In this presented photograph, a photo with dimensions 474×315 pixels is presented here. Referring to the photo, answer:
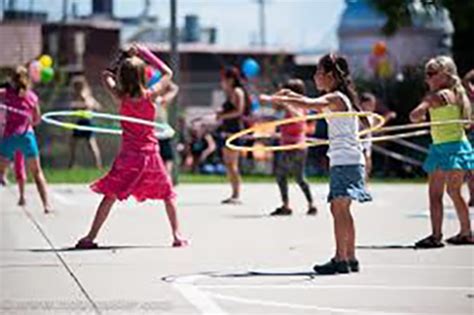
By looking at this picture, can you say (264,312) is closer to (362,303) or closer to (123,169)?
(362,303)

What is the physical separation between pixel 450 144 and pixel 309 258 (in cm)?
209

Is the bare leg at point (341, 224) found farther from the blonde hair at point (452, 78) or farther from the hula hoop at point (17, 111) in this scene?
the hula hoop at point (17, 111)

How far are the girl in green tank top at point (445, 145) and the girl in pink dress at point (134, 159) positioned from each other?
2.50 m

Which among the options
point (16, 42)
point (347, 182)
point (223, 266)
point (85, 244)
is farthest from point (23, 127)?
point (16, 42)

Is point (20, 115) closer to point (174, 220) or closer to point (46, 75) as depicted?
point (174, 220)

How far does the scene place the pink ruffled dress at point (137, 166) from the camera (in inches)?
520

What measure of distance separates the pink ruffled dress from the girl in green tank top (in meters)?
2.53

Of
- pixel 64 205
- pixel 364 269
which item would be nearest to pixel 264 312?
pixel 364 269

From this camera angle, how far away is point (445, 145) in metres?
13.6

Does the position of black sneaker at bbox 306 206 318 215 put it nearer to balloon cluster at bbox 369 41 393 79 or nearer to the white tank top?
the white tank top

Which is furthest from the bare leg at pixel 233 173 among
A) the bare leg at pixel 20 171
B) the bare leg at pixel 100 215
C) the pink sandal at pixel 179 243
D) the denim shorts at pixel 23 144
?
the bare leg at pixel 100 215

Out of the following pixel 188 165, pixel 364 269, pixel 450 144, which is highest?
pixel 450 144

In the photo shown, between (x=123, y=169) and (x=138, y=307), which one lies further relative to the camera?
(x=123, y=169)

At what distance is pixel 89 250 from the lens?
516 inches
